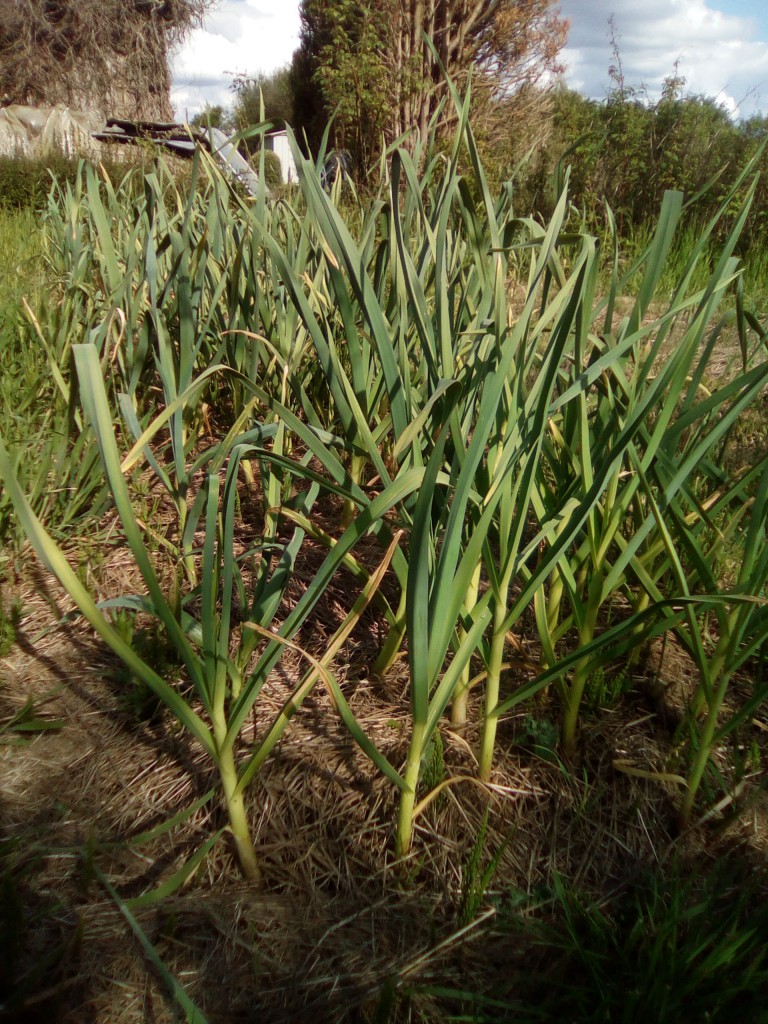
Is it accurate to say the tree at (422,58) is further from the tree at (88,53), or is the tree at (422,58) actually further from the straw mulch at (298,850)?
the tree at (88,53)

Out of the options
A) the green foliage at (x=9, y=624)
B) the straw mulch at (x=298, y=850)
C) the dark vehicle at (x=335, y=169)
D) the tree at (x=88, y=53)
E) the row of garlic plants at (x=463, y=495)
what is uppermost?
the tree at (x=88, y=53)

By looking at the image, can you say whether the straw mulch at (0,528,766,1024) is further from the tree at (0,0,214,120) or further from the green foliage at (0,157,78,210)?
the tree at (0,0,214,120)

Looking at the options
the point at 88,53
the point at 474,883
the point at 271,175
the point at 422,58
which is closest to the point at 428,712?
the point at 474,883

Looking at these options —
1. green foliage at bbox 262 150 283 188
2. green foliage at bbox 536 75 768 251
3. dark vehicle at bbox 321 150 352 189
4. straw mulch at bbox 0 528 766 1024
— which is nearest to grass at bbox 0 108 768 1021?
straw mulch at bbox 0 528 766 1024

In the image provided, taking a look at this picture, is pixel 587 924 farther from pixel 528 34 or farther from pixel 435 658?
pixel 528 34

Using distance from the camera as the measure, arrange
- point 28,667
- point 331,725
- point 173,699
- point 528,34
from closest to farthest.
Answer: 1. point 173,699
2. point 331,725
3. point 28,667
4. point 528,34

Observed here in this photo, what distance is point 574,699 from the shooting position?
42.2 inches

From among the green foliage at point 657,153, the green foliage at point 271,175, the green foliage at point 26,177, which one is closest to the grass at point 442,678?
the green foliage at point 271,175

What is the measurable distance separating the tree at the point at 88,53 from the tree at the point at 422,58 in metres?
11.6

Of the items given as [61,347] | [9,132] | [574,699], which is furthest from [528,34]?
[9,132]

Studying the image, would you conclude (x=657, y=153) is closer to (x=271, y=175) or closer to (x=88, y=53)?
(x=271, y=175)

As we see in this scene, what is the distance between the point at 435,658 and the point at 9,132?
17.7 meters

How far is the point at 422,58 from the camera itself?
270 inches

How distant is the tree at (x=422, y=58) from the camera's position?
661 cm
